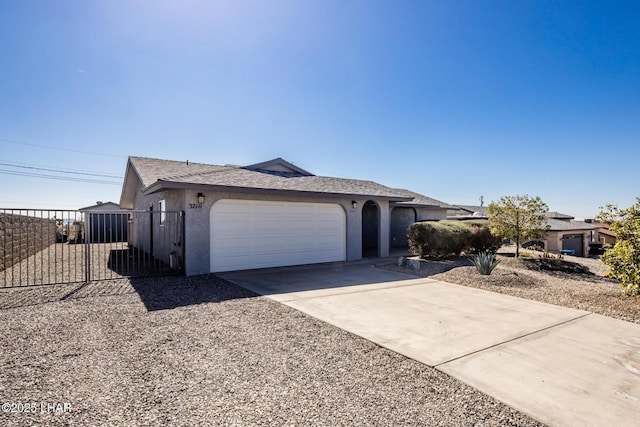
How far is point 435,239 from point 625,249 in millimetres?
6184

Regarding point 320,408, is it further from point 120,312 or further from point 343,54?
point 343,54

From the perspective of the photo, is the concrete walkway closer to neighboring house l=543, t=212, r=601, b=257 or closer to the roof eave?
the roof eave

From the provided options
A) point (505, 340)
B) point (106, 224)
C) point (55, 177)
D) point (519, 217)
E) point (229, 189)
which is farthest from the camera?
point (55, 177)

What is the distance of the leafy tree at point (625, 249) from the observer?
6.71m

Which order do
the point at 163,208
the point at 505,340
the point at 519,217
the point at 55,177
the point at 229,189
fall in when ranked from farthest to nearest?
1. the point at 55,177
2. the point at 519,217
3. the point at 163,208
4. the point at 229,189
5. the point at 505,340

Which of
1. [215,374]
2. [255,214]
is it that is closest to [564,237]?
[255,214]

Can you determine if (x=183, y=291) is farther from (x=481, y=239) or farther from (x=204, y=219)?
(x=481, y=239)

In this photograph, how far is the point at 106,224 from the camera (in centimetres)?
2672

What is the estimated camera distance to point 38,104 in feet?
48.2

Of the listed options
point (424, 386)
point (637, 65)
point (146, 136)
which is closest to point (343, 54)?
point (637, 65)

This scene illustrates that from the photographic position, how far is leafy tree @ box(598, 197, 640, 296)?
671 centimetres

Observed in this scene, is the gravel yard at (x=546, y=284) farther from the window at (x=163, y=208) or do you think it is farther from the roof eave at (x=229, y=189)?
the window at (x=163, y=208)

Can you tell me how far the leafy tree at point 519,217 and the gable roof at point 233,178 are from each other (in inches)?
167

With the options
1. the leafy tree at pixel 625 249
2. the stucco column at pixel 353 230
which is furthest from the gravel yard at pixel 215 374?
the stucco column at pixel 353 230
